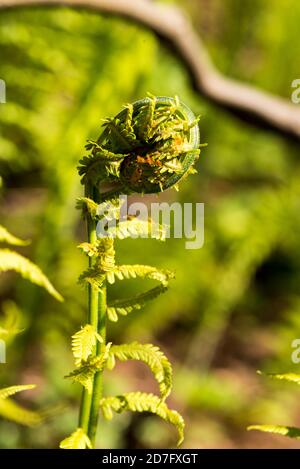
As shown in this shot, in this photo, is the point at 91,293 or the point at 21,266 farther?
the point at 21,266

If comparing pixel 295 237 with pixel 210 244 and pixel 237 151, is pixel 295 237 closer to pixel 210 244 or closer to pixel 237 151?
pixel 210 244

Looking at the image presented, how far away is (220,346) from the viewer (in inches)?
110

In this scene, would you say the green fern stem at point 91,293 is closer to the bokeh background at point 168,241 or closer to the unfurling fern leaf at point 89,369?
the unfurling fern leaf at point 89,369

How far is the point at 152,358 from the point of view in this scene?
63cm

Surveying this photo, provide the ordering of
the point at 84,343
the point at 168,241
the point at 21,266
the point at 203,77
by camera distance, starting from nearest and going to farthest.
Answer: the point at 84,343, the point at 21,266, the point at 203,77, the point at 168,241

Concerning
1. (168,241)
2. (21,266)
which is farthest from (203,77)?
(168,241)

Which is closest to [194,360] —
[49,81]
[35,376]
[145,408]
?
[35,376]

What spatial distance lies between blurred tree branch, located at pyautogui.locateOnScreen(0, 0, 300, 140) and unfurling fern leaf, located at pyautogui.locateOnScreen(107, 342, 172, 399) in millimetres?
724

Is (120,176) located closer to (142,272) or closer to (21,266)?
(142,272)

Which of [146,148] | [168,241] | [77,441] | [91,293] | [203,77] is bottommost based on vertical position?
[77,441]

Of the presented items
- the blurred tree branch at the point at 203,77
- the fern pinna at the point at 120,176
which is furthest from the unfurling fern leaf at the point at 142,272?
the blurred tree branch at the point at 203,77

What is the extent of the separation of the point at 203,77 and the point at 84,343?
2.97 feet

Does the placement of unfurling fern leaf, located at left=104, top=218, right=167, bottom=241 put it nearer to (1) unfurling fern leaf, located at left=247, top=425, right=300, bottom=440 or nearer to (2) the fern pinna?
(2) the fern pinna

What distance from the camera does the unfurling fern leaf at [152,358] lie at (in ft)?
2.02
